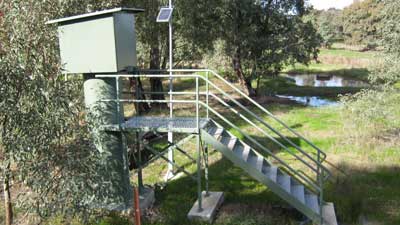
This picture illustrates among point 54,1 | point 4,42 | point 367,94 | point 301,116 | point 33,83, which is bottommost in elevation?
point 301,116

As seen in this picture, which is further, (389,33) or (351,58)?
(351,58)

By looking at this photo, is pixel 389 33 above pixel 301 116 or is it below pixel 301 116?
above

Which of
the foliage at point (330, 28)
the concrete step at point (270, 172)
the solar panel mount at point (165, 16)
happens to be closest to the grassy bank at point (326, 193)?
the concrete step at point (270, 172)

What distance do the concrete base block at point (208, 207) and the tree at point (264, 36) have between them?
14965 mm

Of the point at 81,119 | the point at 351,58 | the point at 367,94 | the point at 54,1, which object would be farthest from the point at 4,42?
the point at 351,58

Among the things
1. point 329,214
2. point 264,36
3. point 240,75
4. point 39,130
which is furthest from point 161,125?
point 240,75

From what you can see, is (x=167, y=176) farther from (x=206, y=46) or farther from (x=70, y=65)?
(x=206, y=46)

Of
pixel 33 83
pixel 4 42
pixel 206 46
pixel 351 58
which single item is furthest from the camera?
pixel 351 58

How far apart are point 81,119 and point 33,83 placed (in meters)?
1.32

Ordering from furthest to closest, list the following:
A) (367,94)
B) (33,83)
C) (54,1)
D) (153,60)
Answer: (153,60)
(367,94)
(54,1)
(33,83)

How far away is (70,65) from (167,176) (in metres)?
4.19

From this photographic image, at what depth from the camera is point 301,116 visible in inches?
761

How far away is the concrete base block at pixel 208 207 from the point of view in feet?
26.9

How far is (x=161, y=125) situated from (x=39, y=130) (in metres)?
2.76
